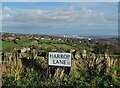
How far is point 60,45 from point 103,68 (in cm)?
127

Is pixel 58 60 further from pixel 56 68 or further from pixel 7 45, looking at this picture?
pixel 7 45

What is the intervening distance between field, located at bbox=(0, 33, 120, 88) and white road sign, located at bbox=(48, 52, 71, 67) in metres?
0.14

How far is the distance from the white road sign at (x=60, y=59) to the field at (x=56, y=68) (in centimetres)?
14

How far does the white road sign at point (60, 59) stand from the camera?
8719 mm

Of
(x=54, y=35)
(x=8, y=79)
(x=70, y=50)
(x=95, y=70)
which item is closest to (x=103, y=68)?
(x=95, y=70)

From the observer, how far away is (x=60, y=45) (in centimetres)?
927

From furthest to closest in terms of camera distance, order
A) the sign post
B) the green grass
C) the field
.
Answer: the green grass, the sign post, the field

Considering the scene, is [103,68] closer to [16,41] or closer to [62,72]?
[62,72]

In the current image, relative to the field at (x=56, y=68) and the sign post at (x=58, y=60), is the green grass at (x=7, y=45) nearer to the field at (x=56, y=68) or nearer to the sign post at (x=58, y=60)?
the field at (x=56, y=68)

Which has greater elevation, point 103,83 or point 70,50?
point 70,50

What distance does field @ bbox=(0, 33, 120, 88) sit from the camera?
339 inches

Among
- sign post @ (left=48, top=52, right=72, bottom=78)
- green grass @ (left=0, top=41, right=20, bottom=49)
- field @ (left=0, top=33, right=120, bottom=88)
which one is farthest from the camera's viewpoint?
green grass @ (left=0, top=41, right=20, bottom=49)

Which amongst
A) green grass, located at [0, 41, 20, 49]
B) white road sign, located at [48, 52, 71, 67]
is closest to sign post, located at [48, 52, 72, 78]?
white road sign, located at [48, 52, 71, 67]

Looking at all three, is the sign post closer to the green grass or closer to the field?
the field
